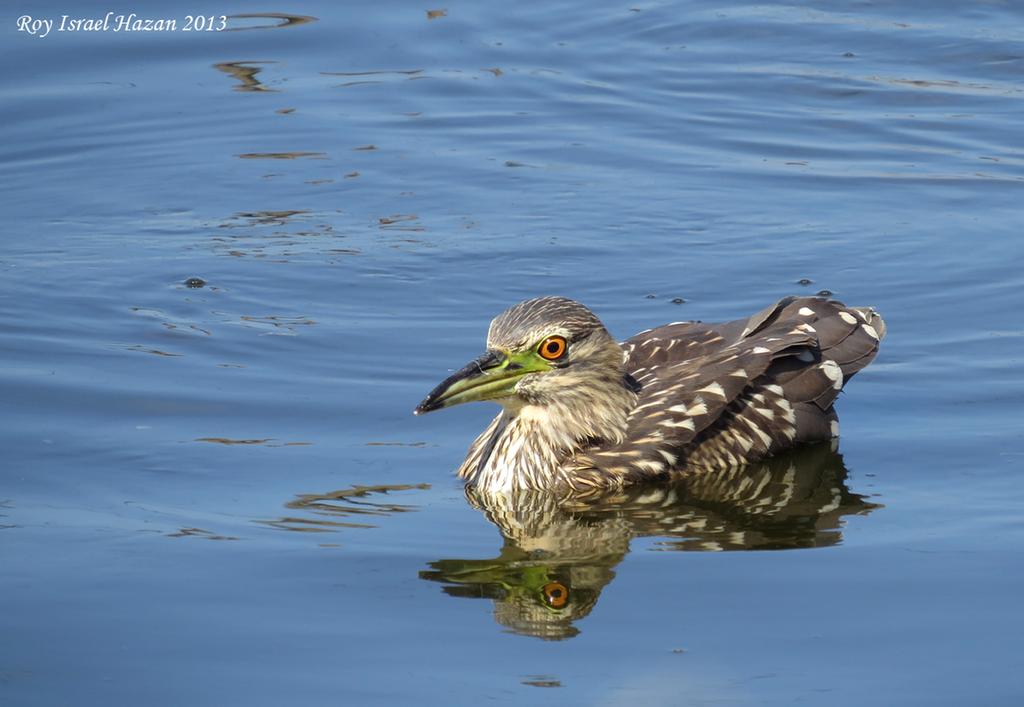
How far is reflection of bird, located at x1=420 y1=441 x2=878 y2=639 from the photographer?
806 centimetres

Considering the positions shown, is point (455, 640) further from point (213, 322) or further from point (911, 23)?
point (911, 23)

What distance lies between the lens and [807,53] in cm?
1827

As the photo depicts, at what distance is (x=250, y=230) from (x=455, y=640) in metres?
6.99

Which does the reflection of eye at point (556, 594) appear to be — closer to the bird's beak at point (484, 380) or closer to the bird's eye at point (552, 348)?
the bird's beak at point (484, 380)

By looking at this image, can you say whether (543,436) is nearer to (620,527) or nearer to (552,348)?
(552,348)

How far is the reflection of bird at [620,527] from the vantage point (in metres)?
8.06

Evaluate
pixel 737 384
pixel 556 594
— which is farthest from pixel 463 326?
pixel 556 594

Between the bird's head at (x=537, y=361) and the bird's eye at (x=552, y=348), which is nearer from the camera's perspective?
the bird's head at (x=537, y=361)

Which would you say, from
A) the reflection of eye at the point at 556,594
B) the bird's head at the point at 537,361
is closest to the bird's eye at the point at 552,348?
the bird's head at the point at 537,361

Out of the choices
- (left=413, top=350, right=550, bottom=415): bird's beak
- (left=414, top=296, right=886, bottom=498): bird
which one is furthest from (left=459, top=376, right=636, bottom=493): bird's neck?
(left=413, top=350, right=550, bottom=415): bird's beak

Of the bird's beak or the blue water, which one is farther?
the bird's beak

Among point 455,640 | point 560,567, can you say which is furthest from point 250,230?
point 455,640

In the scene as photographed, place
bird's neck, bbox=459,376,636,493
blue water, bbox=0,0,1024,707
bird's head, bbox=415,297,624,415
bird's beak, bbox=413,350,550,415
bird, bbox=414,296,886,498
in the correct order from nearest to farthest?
1. blue water, bbox=0,0,1024,707
2. bird's beak, bbox=413,350,550,415
3. bird's head, bbox=415,297,624,415
4. bird, bbox=414,296,886,498
5. bird's neck, bbox=459,376,636,493

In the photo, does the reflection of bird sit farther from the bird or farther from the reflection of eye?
the bird
